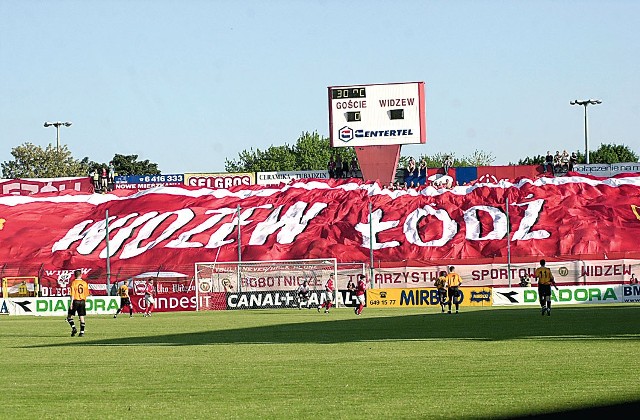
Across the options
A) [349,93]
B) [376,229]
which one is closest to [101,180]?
[349,93]

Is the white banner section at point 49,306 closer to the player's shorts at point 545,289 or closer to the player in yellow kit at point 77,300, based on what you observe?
the player in yellow kit at point 77,300

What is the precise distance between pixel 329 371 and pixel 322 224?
5200cm

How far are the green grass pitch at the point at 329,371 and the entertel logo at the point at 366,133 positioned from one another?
45622mm

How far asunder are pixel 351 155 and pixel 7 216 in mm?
95714

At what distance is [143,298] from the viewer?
2202 inches

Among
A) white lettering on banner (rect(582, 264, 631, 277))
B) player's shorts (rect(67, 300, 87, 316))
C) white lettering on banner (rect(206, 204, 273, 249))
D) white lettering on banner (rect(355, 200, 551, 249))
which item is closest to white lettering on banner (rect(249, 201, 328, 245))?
white lettering on banner (rect(206, 204, 273, 249))

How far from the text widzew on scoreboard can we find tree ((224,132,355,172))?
8835cm

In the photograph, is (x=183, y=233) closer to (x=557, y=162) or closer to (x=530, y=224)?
(x=530, y=224)

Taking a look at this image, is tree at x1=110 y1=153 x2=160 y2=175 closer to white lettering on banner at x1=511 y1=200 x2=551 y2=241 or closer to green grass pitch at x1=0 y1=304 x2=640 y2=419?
white lettering on banner at x1=511 y1=200 x2=551 y2=241

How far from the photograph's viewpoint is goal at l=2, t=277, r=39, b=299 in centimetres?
6077

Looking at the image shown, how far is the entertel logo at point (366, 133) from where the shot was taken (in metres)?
80.1

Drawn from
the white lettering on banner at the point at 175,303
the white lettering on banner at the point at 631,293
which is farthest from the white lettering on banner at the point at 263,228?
the white lettering on banner at the point at 631,293

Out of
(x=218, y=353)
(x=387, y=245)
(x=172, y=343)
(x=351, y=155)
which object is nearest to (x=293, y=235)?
(x=387, y=245)

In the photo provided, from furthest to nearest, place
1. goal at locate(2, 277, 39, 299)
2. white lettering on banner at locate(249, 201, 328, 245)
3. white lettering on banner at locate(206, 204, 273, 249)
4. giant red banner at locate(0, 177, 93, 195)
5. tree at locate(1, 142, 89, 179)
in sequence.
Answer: tree at locate(1, 142, 89, 179) → giant red banner at locate(0, 177, 93, 195) → white lettering on banner at locate(249, 201, 328, 245) → white lettering on banner at locate(206, 204, 273, 249) → goal at locate(2, 277, 39, 299)
